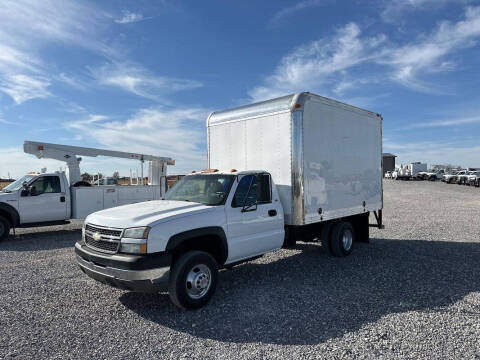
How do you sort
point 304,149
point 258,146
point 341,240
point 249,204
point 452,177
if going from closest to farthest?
point 249,204
point 304,149
point 258,146
point 341,240
point 452,177

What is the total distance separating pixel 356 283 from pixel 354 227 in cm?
329

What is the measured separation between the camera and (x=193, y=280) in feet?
15.4

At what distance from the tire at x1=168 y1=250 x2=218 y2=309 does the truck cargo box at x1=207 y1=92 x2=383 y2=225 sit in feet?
6.88

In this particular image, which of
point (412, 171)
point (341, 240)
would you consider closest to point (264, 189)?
point (341, 240)

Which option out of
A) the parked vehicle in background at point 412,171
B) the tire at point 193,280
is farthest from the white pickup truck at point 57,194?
the parked vehicle in background at point 412,171

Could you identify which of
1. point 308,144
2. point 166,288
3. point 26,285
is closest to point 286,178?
point 308,144

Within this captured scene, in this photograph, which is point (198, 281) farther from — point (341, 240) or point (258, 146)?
point (341, 240)

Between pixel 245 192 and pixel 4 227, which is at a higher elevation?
pixel 245 192

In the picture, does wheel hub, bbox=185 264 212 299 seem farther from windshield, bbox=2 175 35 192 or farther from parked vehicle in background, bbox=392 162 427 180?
parked vehicle in background, bbox=392 162 427 180

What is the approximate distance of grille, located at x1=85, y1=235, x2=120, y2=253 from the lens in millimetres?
4590

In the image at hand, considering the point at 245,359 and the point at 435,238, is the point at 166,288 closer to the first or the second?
the point at 245,359

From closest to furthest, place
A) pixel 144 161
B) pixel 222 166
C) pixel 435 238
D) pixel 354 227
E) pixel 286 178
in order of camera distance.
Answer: pixel 286 178 < pixel 222 166 < pixel 354 227 < pixel 435 238 < pixel 144 161

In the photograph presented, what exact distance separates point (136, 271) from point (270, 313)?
1817 mm

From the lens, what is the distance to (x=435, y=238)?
32.9 ft
